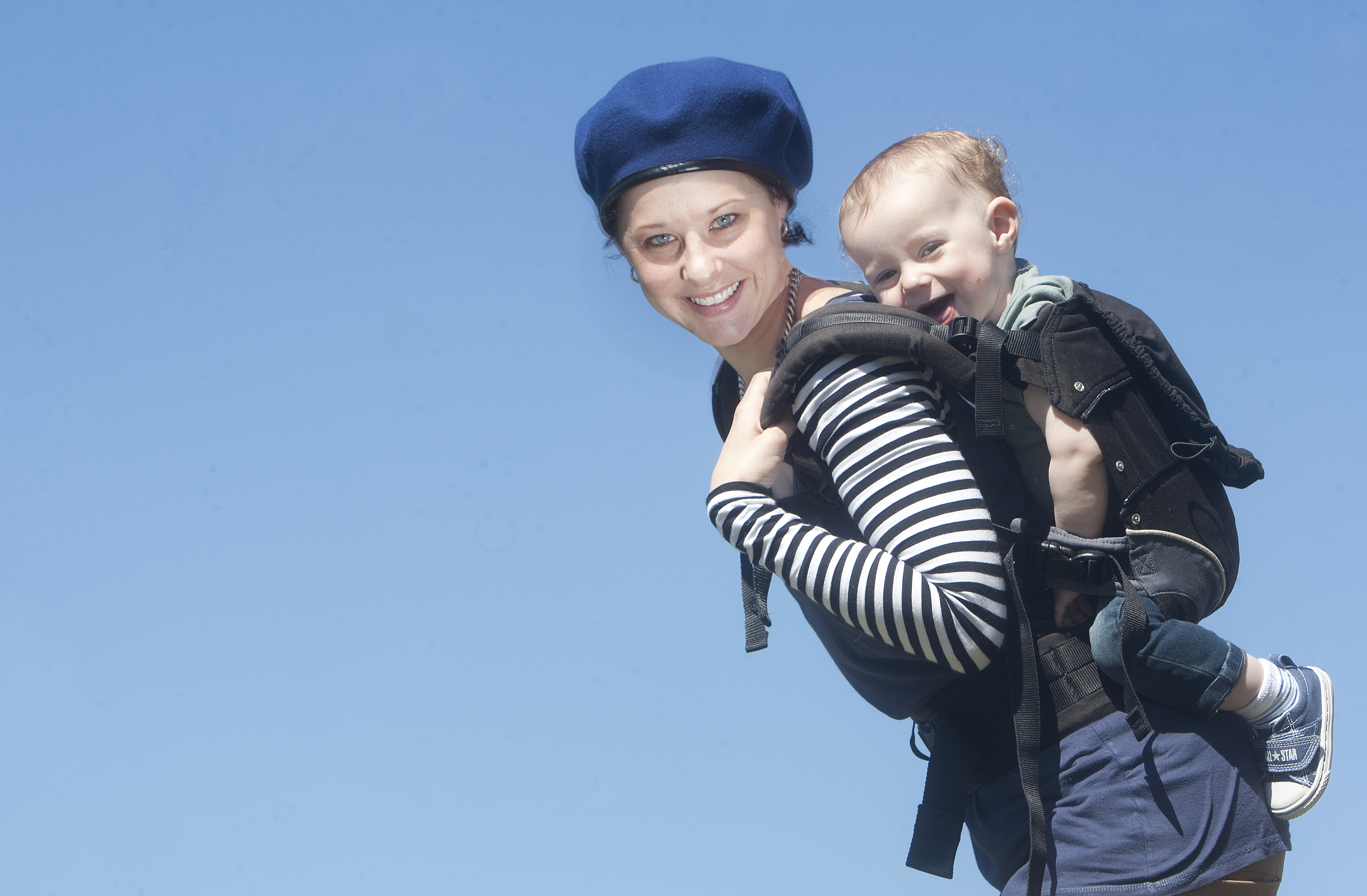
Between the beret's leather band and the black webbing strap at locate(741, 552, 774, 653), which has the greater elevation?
the beret's leather band

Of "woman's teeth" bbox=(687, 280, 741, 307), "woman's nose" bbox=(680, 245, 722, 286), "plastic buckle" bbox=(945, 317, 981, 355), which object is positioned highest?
"woman's nose" bbox=(680, 245, 722, 286)

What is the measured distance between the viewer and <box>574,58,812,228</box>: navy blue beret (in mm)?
3473

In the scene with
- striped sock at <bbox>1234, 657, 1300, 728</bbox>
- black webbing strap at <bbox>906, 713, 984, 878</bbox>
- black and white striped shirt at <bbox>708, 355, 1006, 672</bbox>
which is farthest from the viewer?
black webbing strap at <bbox>906, 713, 984, 878</bbox>

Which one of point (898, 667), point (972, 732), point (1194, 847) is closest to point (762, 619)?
point (898, 667)

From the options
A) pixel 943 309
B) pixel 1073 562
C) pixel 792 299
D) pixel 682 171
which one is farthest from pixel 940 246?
Answer: pixel 1073 562

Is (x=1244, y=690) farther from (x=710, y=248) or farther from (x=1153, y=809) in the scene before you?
(x=710, y=248)

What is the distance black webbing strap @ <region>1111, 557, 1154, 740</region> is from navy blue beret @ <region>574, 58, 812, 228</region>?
1.63m

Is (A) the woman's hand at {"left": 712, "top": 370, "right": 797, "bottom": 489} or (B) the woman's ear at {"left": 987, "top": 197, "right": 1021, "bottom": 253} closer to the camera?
(A) the woman's hand at {"left": 712, "top": 370, "right": 797, "bottom": 489}

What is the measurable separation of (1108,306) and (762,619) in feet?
3.99

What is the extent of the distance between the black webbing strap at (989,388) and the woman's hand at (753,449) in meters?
0.47

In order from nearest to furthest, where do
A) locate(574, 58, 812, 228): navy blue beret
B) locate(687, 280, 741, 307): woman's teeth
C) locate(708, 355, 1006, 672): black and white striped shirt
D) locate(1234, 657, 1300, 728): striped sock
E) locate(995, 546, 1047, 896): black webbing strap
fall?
locate(708, 355, 1006, 672): black and white striped shirt < locate(995, 546, 1047, 896): black webbing strap < locate(1234, 657, 1300, 728): striped sock < locate(574, 58, 812, 228): navy blue beret < locate(687, 280, 741, 307): woman's teeth

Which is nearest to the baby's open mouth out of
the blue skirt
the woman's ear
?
the woman's ear

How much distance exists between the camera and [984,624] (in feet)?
8.97

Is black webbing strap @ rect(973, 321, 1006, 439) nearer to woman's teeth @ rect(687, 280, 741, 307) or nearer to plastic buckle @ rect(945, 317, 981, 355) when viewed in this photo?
plastic buckle @ rect(945, 317, 981, 355)
